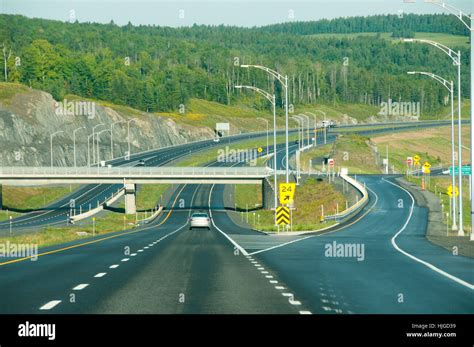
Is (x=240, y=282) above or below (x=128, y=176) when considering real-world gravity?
above

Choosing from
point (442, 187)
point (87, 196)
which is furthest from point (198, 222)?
point (87, 196)

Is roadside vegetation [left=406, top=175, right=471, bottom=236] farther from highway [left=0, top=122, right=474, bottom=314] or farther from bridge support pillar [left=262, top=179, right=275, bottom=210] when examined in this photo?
highway [left=0, top=122, right=474, bottom=314]

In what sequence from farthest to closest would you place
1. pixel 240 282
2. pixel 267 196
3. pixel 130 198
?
pixel 267 196 → pixel 130 198 → pixel 240 282

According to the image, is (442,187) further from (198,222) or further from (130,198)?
(198,222)

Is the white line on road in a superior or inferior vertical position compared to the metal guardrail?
superior

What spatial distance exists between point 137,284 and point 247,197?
4473 inches

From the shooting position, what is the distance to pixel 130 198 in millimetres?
113250

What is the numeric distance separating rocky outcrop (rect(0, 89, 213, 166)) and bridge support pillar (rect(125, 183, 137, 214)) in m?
34.8

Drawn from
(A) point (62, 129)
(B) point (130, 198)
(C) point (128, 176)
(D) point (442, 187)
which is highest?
(A) point (62, 129)

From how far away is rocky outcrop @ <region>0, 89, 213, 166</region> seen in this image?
485 feet

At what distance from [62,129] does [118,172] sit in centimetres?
5089

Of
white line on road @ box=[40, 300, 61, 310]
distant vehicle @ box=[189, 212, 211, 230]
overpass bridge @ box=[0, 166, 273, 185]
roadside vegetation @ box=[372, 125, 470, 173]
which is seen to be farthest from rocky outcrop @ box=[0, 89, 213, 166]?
white line on road @ box=[40, 300, 61, 310]

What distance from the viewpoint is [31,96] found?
163750 millimetres
